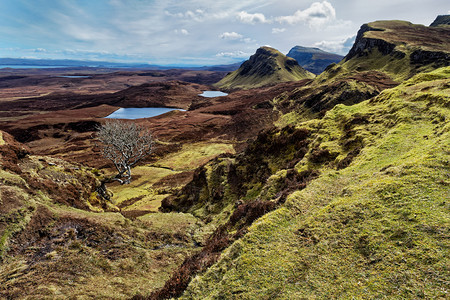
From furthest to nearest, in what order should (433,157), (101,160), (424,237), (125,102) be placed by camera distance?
(125,102), (101,160), (433,157), (424,237)

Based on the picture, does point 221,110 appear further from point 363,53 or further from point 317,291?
point 317,291

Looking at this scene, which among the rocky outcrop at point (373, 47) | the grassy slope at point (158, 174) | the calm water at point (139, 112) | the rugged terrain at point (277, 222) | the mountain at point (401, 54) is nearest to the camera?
the rugged terrain at point (277, 222)

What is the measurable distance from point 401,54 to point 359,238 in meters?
117

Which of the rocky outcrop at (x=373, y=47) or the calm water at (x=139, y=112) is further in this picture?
the calm water at (x=139, y=112)

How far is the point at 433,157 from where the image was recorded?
324 inches

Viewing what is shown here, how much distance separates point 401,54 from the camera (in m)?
90.0

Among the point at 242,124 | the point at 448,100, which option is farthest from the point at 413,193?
the point at 242,124

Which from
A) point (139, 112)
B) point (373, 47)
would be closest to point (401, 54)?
point (373, 47)

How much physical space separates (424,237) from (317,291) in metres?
3.39

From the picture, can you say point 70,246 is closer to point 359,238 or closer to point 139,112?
point 359,238

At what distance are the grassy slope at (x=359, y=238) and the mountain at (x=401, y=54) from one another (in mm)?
91186

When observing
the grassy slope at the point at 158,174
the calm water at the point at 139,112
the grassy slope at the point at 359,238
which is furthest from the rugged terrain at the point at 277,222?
the calm water at the point at 139,112

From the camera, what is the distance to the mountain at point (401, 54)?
256ft

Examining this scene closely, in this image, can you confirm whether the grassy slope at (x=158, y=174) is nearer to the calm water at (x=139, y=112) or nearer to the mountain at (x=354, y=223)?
the mountain at (x=354, y=223)
